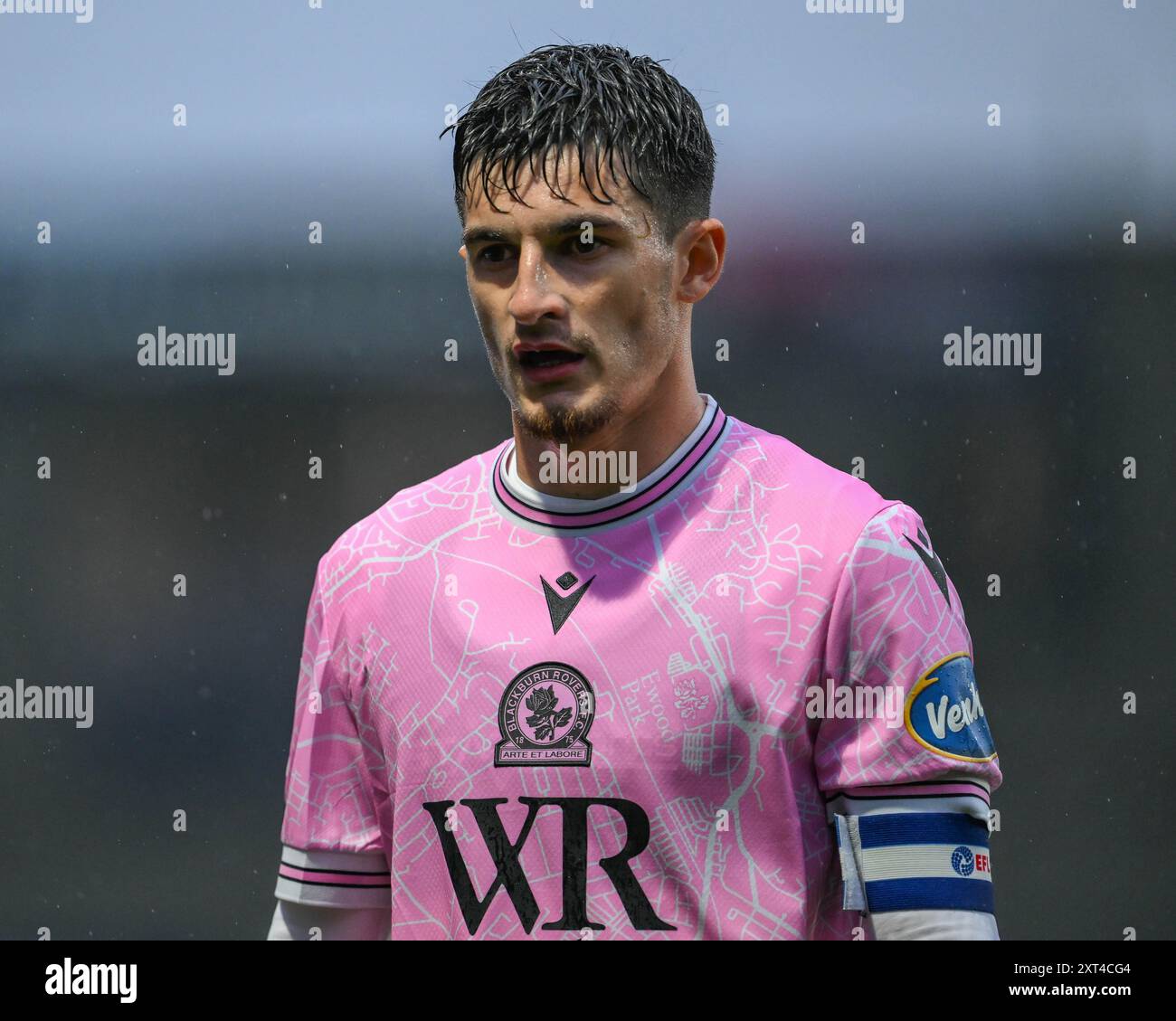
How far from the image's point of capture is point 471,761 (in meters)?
2.45

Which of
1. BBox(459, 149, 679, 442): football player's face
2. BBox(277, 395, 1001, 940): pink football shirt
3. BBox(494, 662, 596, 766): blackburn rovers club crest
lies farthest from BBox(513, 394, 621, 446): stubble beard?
BBox(494, 662, 596, 766): blackburn rovers club crest

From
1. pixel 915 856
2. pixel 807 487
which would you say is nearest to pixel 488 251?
pixel 807 487

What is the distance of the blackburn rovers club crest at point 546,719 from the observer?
2396 millimetres

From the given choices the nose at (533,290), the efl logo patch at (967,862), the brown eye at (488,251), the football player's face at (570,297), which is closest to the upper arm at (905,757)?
the efl logo patch at (967,862)

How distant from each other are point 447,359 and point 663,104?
2.69 meters

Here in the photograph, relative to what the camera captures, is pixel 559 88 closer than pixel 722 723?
No

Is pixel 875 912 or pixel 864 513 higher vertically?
pixel 864 513

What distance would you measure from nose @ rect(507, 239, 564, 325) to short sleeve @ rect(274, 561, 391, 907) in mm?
765

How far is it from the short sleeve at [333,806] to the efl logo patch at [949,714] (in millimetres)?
1039

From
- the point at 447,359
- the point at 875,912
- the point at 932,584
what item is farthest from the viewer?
the point at 447,359

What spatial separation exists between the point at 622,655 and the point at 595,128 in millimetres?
966

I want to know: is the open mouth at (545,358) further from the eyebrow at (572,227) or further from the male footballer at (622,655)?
the eyebrow at (572,227)
